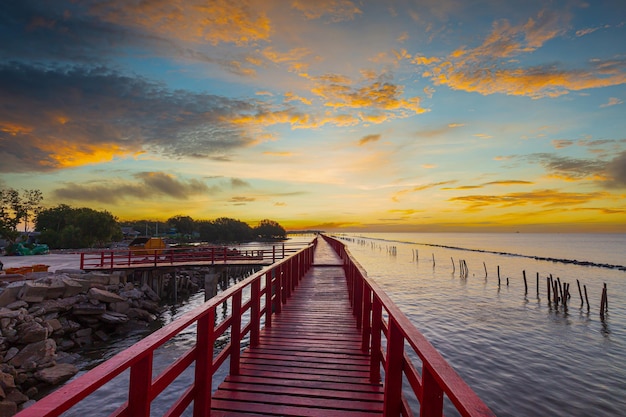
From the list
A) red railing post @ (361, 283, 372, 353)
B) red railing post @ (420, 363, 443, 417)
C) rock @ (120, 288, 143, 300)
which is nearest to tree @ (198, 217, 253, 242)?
rock @ (120, 288, 143, 300)

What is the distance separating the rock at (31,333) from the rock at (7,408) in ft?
13.4

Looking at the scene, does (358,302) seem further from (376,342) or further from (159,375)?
(159,375)

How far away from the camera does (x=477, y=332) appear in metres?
Answer: 15.7

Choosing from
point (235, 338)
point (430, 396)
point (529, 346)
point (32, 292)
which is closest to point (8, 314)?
point (32, 292)

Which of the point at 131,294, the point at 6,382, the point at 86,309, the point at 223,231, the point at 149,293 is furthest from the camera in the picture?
the point at 223,231

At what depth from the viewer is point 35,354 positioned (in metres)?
10.5

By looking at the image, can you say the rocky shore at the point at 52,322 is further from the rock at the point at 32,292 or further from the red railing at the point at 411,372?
the red railing at the point at 411,372

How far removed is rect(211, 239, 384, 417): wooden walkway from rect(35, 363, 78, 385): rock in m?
7.33

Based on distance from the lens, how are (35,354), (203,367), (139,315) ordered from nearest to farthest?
(203,367) < (35,354) < (139,315)

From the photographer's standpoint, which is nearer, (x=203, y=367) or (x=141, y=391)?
(x=141, y=391)

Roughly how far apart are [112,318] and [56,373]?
5.52 m

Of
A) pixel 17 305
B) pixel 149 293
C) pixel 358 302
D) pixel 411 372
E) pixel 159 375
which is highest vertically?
pixel 159 375

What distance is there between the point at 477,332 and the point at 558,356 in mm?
3148

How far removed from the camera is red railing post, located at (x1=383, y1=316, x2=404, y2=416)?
2.91 meters
